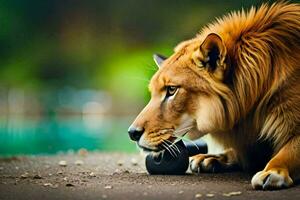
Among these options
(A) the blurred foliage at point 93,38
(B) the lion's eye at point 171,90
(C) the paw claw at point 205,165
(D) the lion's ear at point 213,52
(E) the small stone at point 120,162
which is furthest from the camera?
(A) the blurred foliage at point 93,38

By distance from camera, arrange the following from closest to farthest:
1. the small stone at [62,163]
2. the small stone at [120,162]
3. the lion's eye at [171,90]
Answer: the lion's eye at [171,90] → the small stone at [62,163] → the small stone at [120,162]

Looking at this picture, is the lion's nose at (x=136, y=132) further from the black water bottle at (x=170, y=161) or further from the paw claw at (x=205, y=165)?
the paw claw at (x=205, y=165)

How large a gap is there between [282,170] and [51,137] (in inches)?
189

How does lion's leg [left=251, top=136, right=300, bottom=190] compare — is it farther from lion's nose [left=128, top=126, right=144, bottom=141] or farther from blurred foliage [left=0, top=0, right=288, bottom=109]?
blurred foliage [left=0, top=0, right=288, bottom=109]

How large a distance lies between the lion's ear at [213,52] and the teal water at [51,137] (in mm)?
2378

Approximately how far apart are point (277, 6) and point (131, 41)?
3.09 metres

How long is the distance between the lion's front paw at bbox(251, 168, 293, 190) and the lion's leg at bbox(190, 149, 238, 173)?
532 mm

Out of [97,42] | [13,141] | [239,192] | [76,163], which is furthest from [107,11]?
[239,192]

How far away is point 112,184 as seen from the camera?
2725 millimetres

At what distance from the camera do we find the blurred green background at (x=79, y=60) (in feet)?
14.2

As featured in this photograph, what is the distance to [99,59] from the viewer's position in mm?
7254

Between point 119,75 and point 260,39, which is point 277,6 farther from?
point 119,75

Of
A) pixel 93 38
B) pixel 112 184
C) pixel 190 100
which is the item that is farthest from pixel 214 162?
pixel 93 38

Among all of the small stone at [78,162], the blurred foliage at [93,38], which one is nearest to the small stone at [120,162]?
the small stone at [78,162]
